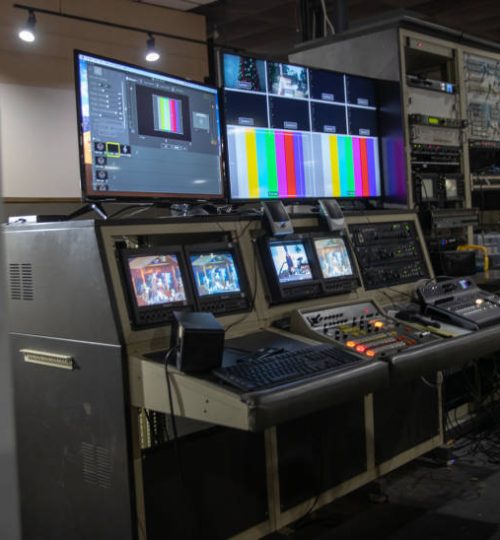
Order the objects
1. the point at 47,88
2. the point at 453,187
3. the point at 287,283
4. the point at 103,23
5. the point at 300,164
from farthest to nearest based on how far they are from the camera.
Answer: the point at 103,23
the point at 47,88
the point at 453,187
the point at 300,164
the point at 287,283

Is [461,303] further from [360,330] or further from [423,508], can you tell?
[423,508]

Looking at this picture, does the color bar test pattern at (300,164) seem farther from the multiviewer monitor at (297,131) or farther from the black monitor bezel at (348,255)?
the black monitor bezel at (348,255)

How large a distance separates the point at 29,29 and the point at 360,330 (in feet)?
12.7

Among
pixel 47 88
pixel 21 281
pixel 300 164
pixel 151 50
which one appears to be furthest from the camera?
pixel 151 50

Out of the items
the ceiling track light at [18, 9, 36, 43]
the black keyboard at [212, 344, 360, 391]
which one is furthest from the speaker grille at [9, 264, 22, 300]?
the ceiling track light at [18, 9, 36, 43]

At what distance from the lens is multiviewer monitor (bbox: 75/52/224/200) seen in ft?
6.25

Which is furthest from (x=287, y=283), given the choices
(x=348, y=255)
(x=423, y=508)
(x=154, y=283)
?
(x=423, y=508)

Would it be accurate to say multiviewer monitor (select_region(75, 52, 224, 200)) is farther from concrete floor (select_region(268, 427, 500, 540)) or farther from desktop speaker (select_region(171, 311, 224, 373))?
concrete floor (select_region(268, 427, 500, 540))

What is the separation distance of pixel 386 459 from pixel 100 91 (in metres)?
1.75

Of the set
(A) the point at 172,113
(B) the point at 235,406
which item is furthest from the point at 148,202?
(B) the point at 235,406

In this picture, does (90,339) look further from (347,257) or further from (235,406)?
(347,257)

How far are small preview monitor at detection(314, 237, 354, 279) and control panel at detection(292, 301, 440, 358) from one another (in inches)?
6.1

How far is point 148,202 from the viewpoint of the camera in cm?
207

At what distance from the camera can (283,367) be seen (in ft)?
5.36
